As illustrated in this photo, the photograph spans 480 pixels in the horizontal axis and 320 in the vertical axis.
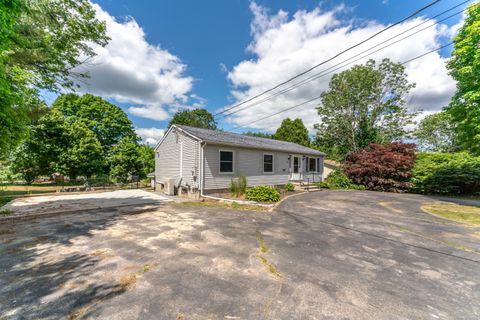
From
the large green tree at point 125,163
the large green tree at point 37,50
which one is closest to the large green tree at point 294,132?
the large green tree at point 125,163

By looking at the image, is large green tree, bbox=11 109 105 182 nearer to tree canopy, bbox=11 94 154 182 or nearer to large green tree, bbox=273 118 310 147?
tree canopy, bbox=11 94 154 182

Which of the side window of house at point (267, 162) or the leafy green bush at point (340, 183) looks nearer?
the side window of house at point (267, 162)

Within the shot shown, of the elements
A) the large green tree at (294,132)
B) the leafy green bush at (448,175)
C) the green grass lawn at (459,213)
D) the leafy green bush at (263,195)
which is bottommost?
the green grass lawn at (459,213)

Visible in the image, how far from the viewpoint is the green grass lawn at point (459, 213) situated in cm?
673

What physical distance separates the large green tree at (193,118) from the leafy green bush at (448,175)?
31308mm

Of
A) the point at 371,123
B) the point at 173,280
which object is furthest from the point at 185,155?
the point at 371,123

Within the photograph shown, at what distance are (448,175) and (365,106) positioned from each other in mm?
12290

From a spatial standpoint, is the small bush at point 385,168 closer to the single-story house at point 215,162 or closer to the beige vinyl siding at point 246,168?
the single-story house at point 215,162

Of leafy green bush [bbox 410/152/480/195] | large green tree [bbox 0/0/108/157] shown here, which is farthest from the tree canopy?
leafy green bush [bbox 410/152/480/195]

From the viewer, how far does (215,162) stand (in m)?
10.9

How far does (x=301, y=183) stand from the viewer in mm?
15297

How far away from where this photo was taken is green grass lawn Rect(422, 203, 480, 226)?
673 centimetres

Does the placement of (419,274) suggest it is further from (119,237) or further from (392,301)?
(119,237)

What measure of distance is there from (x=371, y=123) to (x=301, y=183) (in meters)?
13.5
